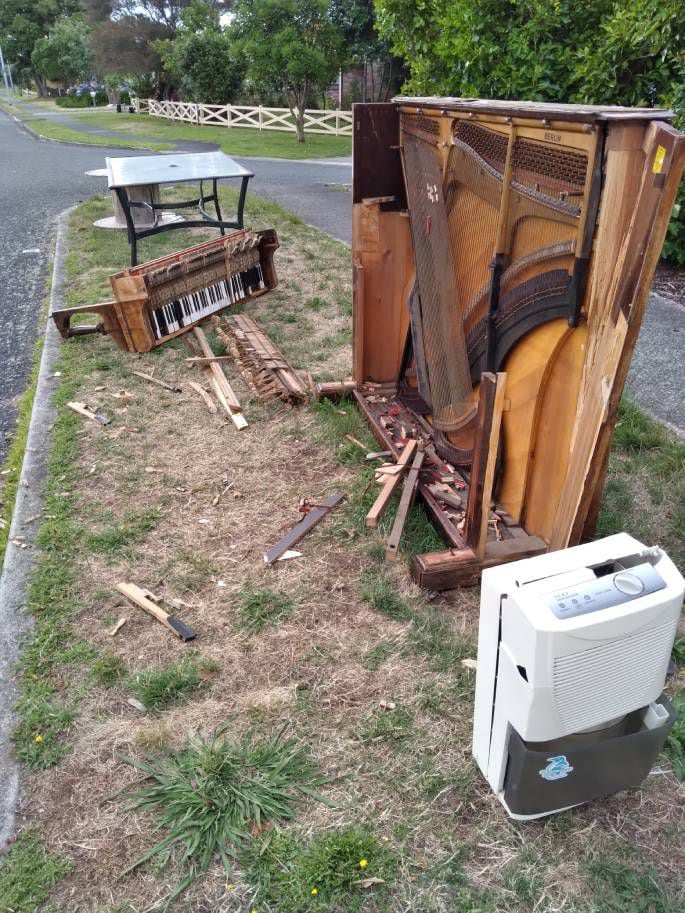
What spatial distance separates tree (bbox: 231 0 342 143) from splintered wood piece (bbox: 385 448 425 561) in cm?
1959

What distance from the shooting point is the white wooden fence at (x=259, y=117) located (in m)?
25.6

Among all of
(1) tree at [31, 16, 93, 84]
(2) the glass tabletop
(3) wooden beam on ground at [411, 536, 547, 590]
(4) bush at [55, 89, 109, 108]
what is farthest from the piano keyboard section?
(1) tree at [31, 16, 93, 84]

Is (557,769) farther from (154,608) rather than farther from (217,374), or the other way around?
(217,374)

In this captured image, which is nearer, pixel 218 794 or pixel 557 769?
pixel 557 769

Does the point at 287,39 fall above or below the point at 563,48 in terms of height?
above

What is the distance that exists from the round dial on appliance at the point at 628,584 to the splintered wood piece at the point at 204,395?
13.4ft

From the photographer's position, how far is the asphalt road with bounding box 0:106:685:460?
578cm

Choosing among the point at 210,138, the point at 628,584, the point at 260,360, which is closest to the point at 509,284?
the point at 628,584

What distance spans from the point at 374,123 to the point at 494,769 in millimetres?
3954

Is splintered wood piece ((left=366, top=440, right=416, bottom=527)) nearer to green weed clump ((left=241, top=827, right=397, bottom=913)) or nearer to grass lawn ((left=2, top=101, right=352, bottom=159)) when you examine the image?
green weed clump ((left=241, top=827, right=397, bottom=913))

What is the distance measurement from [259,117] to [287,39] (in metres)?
7.57

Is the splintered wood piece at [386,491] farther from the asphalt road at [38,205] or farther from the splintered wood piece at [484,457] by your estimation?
the asphalt road at [38,205]

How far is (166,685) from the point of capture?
301cm

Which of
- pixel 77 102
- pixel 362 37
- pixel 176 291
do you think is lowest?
pixel 176 291
